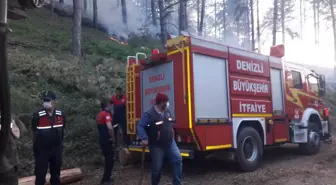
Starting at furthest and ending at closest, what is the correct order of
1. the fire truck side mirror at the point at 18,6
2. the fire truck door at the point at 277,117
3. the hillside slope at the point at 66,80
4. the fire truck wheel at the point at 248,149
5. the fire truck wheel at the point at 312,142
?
the fire truck wheel at the point at 312,142 < the hillside slope at the point at 66,80 < the fire truck door at the point at 277,117 < the fire truck wheel at the point at 248,149 < the fire truck side mirror at the point at 18,6

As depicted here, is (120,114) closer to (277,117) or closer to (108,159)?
(108,159)

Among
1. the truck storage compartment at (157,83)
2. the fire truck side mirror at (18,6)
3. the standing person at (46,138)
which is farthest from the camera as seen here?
the truck storage compartment at (157,83)

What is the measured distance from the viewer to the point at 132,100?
764 cm

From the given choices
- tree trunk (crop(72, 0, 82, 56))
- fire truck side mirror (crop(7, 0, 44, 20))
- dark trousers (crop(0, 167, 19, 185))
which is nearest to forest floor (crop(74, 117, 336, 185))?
dark trousers (crop(0, 167, 19, 185))

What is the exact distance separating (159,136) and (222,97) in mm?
2046

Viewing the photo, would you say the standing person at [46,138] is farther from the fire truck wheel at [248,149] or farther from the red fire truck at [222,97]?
the fire truck wheel at [248,149]

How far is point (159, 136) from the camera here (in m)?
5.24

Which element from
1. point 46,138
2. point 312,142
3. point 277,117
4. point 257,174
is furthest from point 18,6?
point 312,142

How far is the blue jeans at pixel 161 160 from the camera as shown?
521cm

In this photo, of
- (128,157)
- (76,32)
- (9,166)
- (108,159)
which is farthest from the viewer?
(76,32)

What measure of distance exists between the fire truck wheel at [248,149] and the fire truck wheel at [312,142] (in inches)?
95.3

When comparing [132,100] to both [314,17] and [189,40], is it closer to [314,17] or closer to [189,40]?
[189,40]

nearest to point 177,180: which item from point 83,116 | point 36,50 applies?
point 83,116

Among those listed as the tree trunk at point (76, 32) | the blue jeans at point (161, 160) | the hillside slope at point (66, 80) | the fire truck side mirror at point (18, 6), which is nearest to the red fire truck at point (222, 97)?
the blue jeans at point (161, 160)
